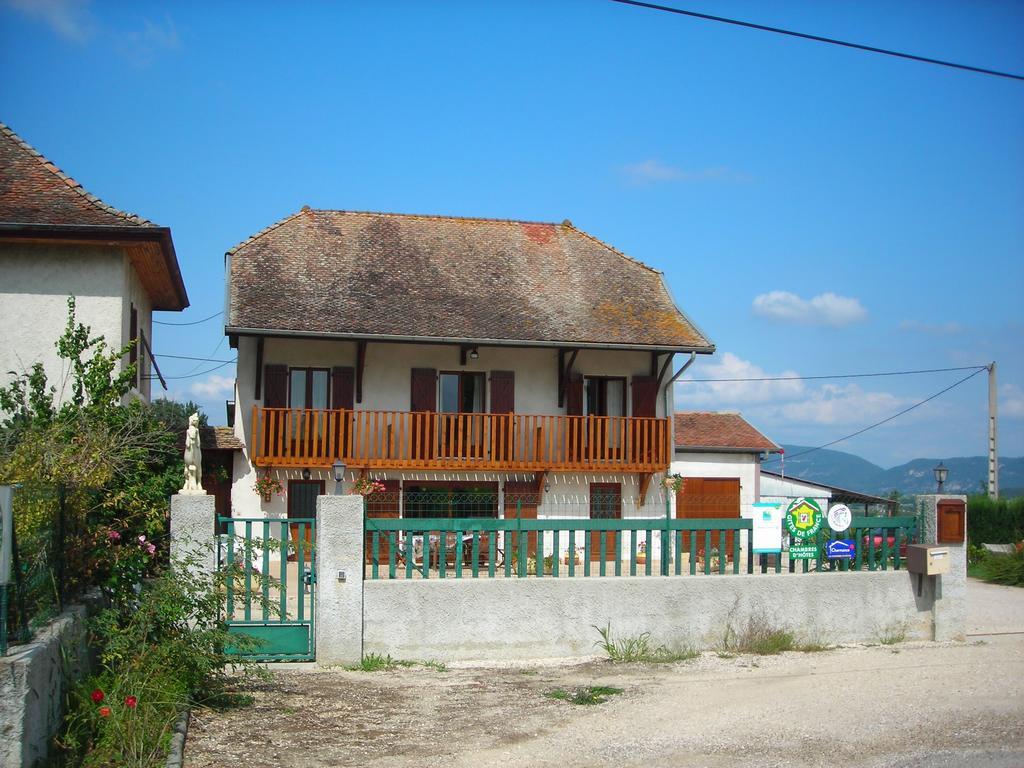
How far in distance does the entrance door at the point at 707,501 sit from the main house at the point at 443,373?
55.4 inches

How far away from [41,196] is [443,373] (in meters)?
10.5

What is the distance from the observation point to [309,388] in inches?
949

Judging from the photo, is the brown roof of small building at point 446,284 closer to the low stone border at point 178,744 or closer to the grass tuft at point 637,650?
the grass tuft at point 637,650

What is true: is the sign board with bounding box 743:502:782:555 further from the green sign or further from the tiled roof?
the tiled roof

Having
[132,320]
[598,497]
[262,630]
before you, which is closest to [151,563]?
[262,630]

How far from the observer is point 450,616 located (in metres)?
11.1

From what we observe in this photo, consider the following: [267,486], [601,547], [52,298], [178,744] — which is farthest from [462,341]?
[178,744]

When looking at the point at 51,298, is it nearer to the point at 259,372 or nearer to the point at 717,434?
the point at 259,372

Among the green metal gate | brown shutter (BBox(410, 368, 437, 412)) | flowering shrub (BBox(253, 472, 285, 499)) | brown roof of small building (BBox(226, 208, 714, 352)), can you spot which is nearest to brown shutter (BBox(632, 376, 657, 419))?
brown roof of small building (BBox(226, 208, 714, 352))

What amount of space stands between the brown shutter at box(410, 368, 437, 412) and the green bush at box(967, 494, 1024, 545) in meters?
15.3

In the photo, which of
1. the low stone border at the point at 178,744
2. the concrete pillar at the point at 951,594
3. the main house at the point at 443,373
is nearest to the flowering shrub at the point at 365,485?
the main house at the point at 443,373

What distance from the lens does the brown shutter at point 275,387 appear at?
23.4m

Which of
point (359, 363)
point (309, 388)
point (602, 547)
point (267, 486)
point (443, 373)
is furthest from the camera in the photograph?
point (443, 373)

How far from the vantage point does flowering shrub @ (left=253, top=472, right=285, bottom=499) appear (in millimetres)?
22969
